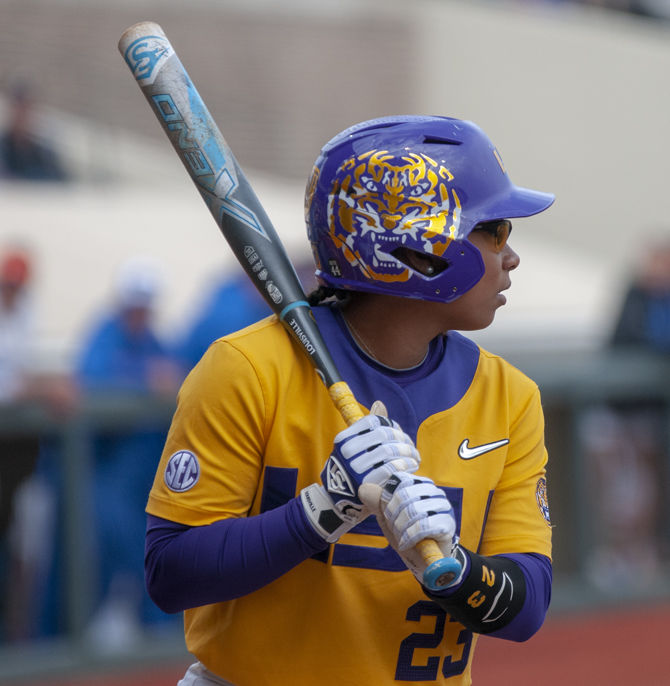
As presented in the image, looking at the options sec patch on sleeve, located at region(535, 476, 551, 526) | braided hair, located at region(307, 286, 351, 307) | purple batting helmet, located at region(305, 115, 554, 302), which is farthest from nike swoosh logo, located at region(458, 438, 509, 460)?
braided hair, located at region(307, 286, 351, 307)

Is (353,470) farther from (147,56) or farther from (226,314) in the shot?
(226,314)

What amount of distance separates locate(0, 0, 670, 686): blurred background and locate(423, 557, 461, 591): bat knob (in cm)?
391

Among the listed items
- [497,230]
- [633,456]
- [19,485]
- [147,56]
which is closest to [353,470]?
[497,230]

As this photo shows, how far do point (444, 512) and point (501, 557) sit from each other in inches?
12.3

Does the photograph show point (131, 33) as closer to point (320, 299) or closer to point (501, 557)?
point (320, 299)

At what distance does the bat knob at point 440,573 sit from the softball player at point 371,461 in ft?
0.13

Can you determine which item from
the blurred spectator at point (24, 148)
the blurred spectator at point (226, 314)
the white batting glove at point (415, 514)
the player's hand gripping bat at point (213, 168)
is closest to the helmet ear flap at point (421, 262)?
the player's hand gripping bat at point (213, 168)

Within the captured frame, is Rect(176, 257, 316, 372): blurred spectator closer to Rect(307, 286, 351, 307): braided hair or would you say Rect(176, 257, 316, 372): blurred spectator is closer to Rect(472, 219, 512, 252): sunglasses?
Rect(307, 286, 351, 307): braided hair

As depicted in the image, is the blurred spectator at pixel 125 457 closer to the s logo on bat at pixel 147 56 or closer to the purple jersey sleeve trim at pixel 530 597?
the s logo on bat at pixel 147 56

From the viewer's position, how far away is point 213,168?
2.63 meters

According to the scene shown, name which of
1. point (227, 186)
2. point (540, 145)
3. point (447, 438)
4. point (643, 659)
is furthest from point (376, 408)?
point (540, 145)

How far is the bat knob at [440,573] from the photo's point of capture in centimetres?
216

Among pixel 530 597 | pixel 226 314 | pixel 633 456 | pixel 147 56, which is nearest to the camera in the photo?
pixel 530 597

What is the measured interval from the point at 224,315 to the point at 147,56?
12.3ft
